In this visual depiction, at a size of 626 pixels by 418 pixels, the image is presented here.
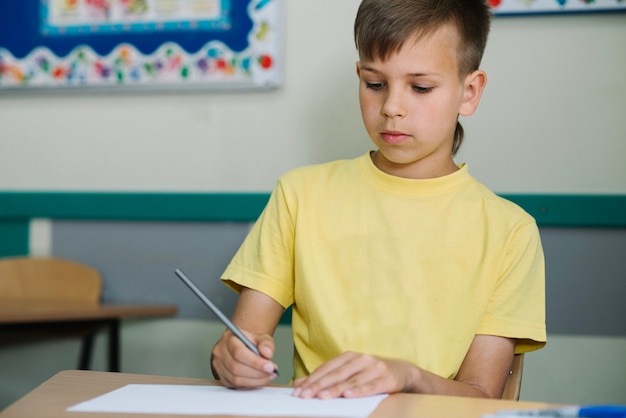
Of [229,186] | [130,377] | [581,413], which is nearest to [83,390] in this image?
[130,377]

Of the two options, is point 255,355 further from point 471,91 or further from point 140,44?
point 140,44

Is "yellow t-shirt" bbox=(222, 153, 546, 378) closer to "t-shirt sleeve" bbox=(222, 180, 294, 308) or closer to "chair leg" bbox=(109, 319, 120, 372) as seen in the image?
"t-shirt sleeve" bbox=(222, 180, 294, 308)

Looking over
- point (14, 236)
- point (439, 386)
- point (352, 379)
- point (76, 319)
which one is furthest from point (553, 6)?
point (14, 236)

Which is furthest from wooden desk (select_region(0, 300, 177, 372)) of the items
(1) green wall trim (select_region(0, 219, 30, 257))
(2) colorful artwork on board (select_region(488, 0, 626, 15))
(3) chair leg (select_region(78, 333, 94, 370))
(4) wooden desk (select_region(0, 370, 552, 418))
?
(2) colorful artwork on board (select_region(488, 0, 626, 15))

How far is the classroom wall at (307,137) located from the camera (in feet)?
5.41

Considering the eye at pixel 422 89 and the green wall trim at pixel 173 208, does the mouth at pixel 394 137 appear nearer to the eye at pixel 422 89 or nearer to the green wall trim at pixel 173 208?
the eye at pixel 422 89

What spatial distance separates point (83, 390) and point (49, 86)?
124 cm

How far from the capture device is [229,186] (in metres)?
1.86

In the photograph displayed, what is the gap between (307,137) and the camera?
5.92 feet

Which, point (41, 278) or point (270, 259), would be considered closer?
point (270, 259)

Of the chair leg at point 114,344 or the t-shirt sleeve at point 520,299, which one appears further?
the chair leg at point 114,344

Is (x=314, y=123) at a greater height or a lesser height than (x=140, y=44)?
lesser

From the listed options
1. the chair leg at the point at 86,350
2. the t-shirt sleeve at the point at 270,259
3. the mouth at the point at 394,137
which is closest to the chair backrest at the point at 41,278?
the chair leg at the point at 86,350

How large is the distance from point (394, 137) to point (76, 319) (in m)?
0.97
